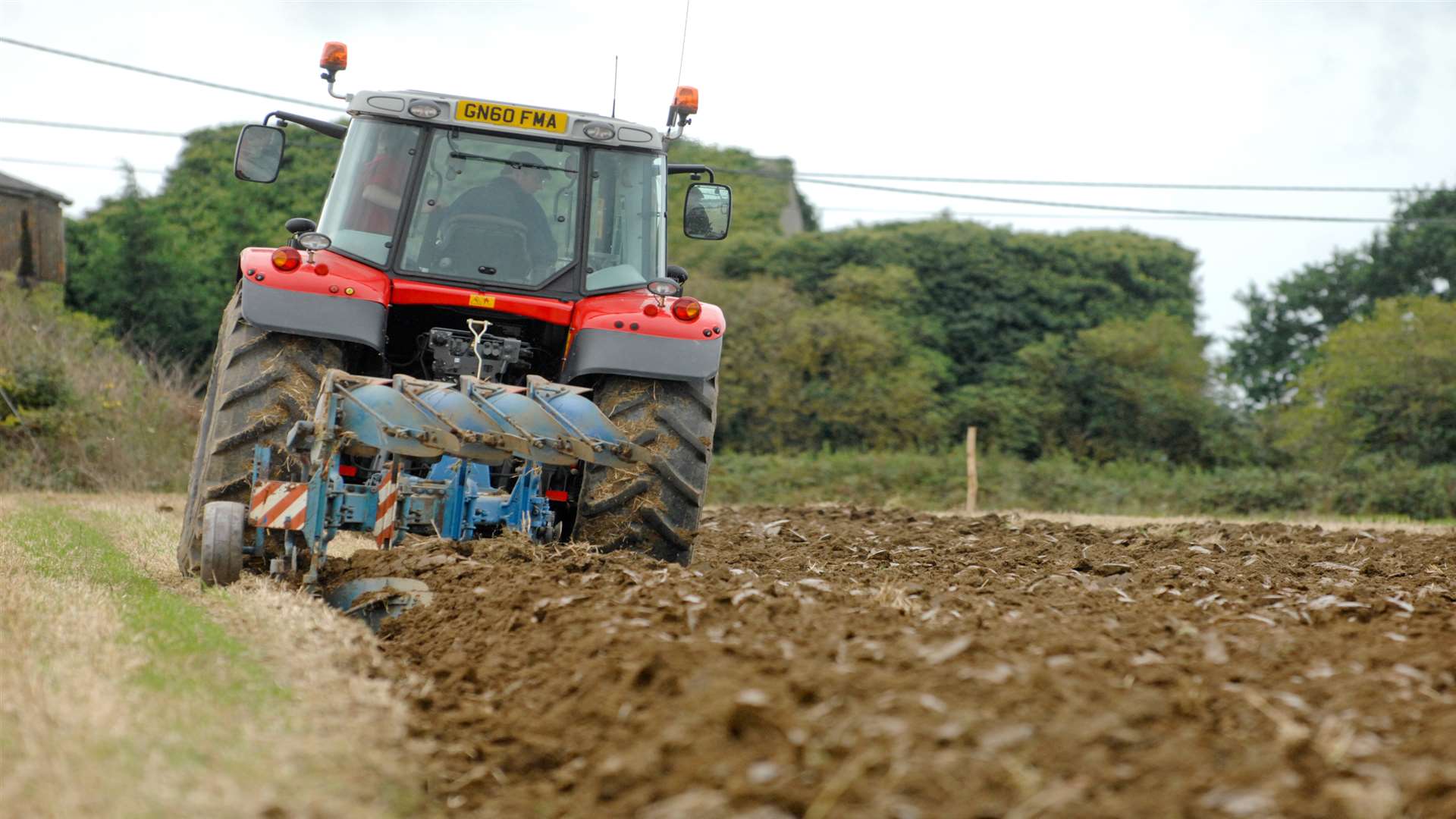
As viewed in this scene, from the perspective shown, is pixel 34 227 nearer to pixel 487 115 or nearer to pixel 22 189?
pixel 22 189

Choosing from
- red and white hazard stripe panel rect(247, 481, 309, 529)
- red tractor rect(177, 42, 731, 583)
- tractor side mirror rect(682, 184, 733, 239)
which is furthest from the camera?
tractor side mirror rect(682, 184, 733, 239)

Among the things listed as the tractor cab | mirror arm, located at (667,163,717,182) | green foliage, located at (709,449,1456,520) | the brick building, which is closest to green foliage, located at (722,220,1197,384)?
green foliage, located at (709,449,1456,520)

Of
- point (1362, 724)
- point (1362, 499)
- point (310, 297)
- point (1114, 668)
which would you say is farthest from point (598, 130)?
point (1362, 499)

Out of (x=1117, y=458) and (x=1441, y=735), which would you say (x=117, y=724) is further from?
(x=1117, y=458)

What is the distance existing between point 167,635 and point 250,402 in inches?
71.3

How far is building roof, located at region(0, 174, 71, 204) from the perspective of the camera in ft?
80.9

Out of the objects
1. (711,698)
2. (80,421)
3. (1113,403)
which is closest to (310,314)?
(711,698)

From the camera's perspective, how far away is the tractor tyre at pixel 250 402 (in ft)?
20.6

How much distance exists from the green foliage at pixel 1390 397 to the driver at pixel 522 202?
21991 mm

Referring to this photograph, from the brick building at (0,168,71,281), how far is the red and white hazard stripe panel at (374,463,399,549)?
67.7 ft

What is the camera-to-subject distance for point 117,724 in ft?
10.9

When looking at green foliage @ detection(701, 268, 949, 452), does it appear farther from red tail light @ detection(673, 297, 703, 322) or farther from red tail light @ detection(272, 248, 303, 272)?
red tail light @ detection(272, 248, 303, 272)

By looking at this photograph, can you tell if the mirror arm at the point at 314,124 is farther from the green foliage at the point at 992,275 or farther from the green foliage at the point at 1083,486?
the green foliage at the point at 992,275

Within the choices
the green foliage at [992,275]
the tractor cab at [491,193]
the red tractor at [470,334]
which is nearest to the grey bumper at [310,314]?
the red tractor at [470,334]
